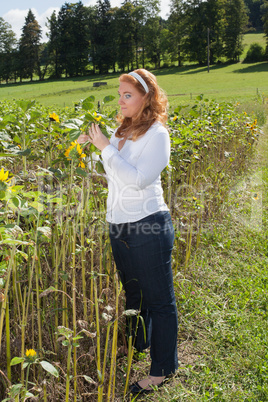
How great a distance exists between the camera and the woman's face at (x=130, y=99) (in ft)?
6.48

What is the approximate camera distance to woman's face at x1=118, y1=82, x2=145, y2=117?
6.48 feet

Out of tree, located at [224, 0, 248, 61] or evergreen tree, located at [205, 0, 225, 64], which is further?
evergreen tree, located at [205, 0, 225, 64]

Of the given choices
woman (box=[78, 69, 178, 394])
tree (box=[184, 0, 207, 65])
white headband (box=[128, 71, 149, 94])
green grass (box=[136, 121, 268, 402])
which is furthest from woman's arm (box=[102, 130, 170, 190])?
tree (box=[184, 0, 207, 65])

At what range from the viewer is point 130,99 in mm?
1992

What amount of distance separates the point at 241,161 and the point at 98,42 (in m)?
60.1

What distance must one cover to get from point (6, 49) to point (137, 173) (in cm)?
6602

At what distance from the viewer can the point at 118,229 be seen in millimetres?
2064

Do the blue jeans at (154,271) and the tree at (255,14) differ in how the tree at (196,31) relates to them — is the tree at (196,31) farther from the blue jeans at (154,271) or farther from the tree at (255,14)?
the blue jeans at (154,271)

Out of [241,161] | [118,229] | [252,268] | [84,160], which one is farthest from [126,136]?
[241,161]

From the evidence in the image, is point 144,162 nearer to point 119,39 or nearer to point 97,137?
point 97,137

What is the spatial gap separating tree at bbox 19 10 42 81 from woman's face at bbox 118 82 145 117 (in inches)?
2326

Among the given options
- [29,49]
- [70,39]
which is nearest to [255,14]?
[70,39]

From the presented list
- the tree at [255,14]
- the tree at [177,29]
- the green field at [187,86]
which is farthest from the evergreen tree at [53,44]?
the tree at [255,14]

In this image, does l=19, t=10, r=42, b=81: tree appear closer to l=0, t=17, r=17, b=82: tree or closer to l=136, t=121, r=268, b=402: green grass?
l=0, t=17, r=17, b=82: tree
